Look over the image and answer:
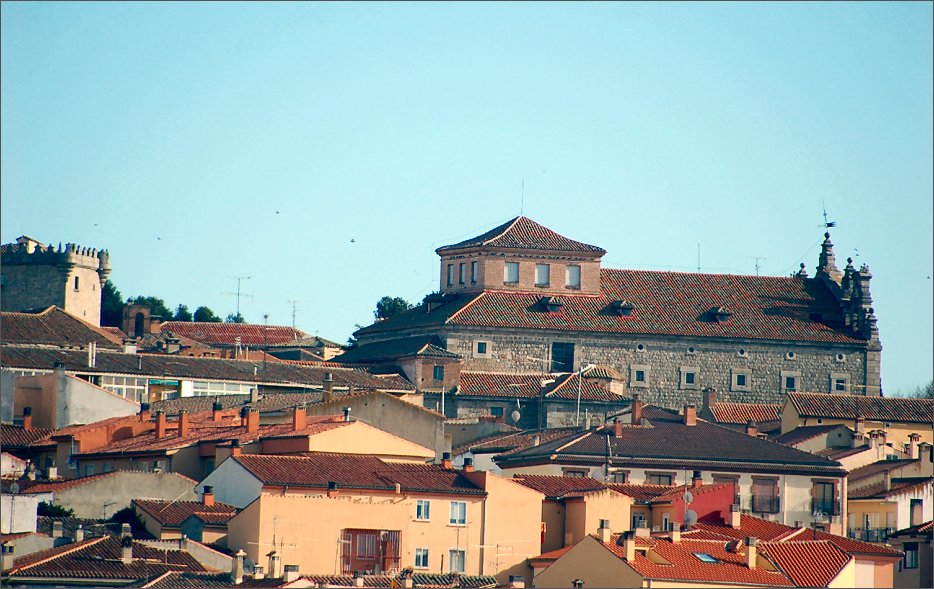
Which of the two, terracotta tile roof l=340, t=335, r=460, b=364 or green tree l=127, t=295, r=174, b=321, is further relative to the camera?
green tree l=127, t=295, r=174, b=321

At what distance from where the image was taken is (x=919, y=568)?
2181 inches

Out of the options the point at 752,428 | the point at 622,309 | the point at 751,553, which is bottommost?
the point at 751,553

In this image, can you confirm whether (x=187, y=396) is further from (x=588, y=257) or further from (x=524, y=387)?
(x=588, y=257)

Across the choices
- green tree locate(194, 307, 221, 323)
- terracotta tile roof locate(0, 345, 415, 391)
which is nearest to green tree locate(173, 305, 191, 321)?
green tree locate(194, 307, 221, 323)

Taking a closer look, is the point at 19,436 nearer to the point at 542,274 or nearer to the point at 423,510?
the point at 423,510

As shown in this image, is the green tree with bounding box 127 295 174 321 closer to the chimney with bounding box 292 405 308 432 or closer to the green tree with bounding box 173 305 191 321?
the green tree with bounding box 173 305 191 321

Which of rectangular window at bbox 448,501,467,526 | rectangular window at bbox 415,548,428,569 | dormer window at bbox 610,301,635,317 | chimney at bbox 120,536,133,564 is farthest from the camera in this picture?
dormer window at bbox 610,301,635,317

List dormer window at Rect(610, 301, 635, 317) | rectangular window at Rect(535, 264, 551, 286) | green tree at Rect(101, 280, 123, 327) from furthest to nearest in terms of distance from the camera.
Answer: green tree at Rect(101, 280, 123, 327), rectangular window at Rect(535, 264, 551, 286), dormer window at Rect(610, 301, 635, 317)

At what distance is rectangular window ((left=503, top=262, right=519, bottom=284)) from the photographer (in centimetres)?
9375

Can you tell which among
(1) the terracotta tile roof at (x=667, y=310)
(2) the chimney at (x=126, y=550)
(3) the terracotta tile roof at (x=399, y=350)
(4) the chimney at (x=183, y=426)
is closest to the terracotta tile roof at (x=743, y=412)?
(1) the terracotta tile roof at (x=667, y=310)

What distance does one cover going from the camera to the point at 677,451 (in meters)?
66.2

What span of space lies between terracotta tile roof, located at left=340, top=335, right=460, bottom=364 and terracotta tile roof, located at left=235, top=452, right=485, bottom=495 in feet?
98.0

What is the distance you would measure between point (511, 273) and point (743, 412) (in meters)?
13.8

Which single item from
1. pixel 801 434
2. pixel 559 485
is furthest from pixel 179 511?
pixel 801 434
